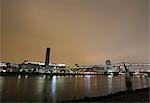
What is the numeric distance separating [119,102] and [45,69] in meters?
176

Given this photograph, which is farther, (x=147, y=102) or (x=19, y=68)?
(x=19, y=68)

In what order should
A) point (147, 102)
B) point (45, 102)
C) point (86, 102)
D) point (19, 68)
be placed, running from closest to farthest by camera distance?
point (147, 102) → point (86, 102) → point (45, 102) → point (19, 68)

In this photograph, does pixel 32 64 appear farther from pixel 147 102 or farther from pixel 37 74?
pixel 147 102

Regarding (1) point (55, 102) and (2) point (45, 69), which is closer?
(1) point (55, 102)

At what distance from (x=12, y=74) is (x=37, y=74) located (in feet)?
65.0

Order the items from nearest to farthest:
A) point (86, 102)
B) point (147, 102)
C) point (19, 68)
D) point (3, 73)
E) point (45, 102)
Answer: point (147, 102) → point (86, 102) → point (45, 102) → point (3, 73) → point (19, 68)

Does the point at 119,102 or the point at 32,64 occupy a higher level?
the point at 32,64

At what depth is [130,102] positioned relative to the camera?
82.5 feet

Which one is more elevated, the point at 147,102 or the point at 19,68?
the point at 19,68

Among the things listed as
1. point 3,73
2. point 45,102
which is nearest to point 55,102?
point 45,102

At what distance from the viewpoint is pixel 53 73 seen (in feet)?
654

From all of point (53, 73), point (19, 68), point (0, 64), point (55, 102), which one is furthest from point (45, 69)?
point (55, 102)

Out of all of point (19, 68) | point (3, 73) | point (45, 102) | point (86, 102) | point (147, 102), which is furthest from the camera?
point (19, 68)

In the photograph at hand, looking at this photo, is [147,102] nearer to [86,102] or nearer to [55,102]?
[86,102]
